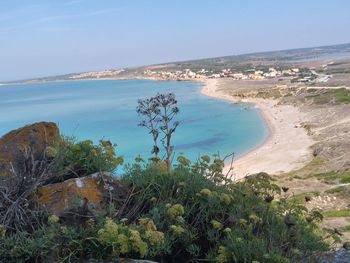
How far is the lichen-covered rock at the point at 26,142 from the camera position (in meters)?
5.65

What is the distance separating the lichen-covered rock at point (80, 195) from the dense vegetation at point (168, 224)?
11 cm

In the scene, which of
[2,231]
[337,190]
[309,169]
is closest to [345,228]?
[337,190]

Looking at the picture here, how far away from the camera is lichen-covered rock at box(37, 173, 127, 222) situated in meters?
4.81

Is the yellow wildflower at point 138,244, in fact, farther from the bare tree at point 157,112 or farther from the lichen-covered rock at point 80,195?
the bare tree at point 157,112

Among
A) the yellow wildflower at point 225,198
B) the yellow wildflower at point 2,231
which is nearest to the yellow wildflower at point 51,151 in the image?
the yellow wildflower at point 2,231

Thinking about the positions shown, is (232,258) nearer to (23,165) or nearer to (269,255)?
(269,255)

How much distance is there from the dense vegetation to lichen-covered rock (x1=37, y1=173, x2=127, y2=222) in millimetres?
111

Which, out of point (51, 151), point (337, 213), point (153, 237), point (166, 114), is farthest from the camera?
point (337, 213)

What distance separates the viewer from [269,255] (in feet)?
13.8

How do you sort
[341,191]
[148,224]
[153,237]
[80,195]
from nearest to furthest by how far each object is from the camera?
[153,237], [148,224], [80,195], [341,191]

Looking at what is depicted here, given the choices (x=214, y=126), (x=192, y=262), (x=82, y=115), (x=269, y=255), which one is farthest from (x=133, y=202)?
(x=82, y=115)

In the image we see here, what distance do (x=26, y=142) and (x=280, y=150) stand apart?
3958 cm

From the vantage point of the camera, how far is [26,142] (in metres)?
5.94

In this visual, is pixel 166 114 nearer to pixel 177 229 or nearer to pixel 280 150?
pixel 177 229
